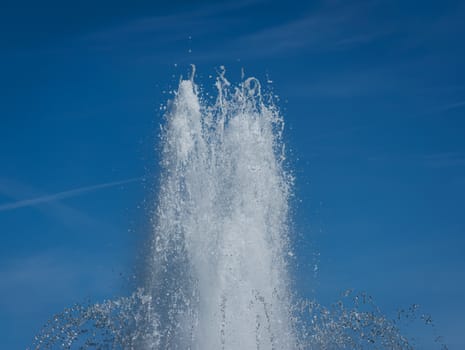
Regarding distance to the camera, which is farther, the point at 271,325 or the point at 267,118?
the point at 267,118

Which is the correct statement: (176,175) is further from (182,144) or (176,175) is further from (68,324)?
(68,324)

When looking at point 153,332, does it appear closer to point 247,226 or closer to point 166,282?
point 166,282

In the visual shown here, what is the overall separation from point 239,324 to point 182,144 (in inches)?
534

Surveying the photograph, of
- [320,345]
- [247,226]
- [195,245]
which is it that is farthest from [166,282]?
→ [320,345]

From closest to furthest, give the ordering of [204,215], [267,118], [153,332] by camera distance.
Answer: [153,332] < [204,215] < [267,118]

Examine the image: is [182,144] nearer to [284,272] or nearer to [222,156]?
[222,156]

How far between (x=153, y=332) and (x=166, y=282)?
3448mm

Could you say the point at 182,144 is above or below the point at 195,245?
above

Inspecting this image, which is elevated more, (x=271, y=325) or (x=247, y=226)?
(x=247, y=226)

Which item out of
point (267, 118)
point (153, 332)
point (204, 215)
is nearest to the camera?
point (153, 332)

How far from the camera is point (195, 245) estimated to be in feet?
200

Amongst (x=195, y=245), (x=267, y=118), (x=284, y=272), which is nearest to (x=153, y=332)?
(x=195, y=245)

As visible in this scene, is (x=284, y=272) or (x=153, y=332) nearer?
(x=153, y=332)

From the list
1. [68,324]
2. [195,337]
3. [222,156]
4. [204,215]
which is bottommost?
[195,337]
